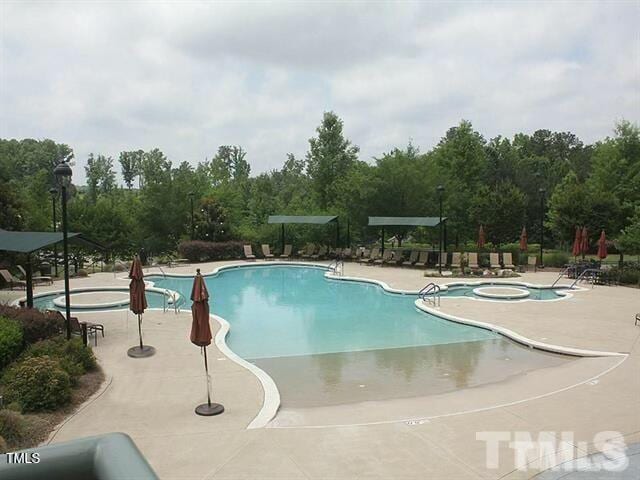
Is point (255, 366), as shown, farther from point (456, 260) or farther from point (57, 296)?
point (456, 260)

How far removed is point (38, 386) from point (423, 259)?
20939 mm

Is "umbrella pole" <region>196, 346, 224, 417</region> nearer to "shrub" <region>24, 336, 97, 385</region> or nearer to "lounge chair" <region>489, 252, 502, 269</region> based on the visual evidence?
"shrub" <region>24, 336, 97, 385</region>

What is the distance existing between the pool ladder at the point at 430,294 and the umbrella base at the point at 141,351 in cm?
905

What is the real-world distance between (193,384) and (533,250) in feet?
83.8

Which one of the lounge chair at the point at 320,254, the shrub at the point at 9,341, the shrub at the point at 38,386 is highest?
the lounge chair at the point at 320,254

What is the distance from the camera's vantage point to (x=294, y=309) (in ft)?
59.3

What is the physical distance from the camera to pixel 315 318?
1653 cm

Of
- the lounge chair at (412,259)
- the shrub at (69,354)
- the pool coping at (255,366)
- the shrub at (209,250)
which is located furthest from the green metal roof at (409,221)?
the shrub at (69,354)

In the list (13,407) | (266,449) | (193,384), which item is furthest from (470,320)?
(13,407)

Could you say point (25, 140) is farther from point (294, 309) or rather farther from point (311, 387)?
point (311, 387)

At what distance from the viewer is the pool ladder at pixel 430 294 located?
1726cm

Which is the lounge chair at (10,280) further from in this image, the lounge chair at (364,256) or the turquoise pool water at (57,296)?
the lounge chair at (364,256)

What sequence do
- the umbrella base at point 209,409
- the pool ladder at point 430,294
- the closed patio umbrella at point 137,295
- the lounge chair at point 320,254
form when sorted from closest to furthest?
1. the umbrella base at point 209,409
2. the closed patio umbrella at point 137,295
3. the pool ladder at point 430,294
4. the lounge chair at point 320,254

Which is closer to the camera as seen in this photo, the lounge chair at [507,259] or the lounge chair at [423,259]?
the lounge chair at [507,259]
